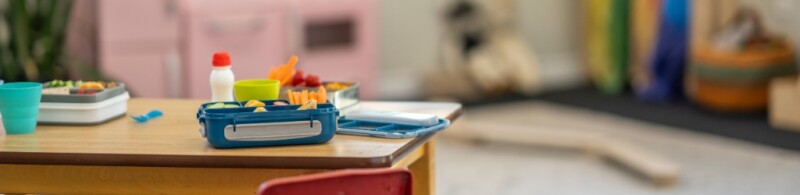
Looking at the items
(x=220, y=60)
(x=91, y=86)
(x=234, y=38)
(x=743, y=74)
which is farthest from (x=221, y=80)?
(x=743, y=74)

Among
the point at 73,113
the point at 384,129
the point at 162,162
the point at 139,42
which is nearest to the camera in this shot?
the point at 162,162

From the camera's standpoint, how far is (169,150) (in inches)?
84.0

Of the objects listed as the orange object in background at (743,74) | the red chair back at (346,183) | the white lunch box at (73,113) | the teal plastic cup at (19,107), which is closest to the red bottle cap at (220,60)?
the white lunch box at (73,113)

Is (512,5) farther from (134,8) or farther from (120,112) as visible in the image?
(120,112)

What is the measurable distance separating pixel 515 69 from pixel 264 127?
413 cm

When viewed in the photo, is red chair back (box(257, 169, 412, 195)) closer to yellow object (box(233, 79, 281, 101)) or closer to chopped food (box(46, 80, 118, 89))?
yellow object (box(233, 79, 281, 101))

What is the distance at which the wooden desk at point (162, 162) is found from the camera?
2059 mm

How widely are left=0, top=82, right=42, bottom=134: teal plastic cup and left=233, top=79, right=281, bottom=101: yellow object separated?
399 mm

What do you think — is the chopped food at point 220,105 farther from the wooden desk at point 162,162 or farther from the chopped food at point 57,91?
the chopped food at point 57,91

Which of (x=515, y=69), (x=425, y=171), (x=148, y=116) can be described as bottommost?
(x=515, y=69)

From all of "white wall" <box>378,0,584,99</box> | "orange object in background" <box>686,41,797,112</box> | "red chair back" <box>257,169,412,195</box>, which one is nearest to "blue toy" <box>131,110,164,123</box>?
"red chair back" <box>257,169,412,195</box>

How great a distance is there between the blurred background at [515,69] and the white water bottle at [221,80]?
5.97 feet

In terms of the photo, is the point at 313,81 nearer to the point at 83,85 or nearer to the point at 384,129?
the point at 384,129

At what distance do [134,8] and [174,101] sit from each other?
212 cm
